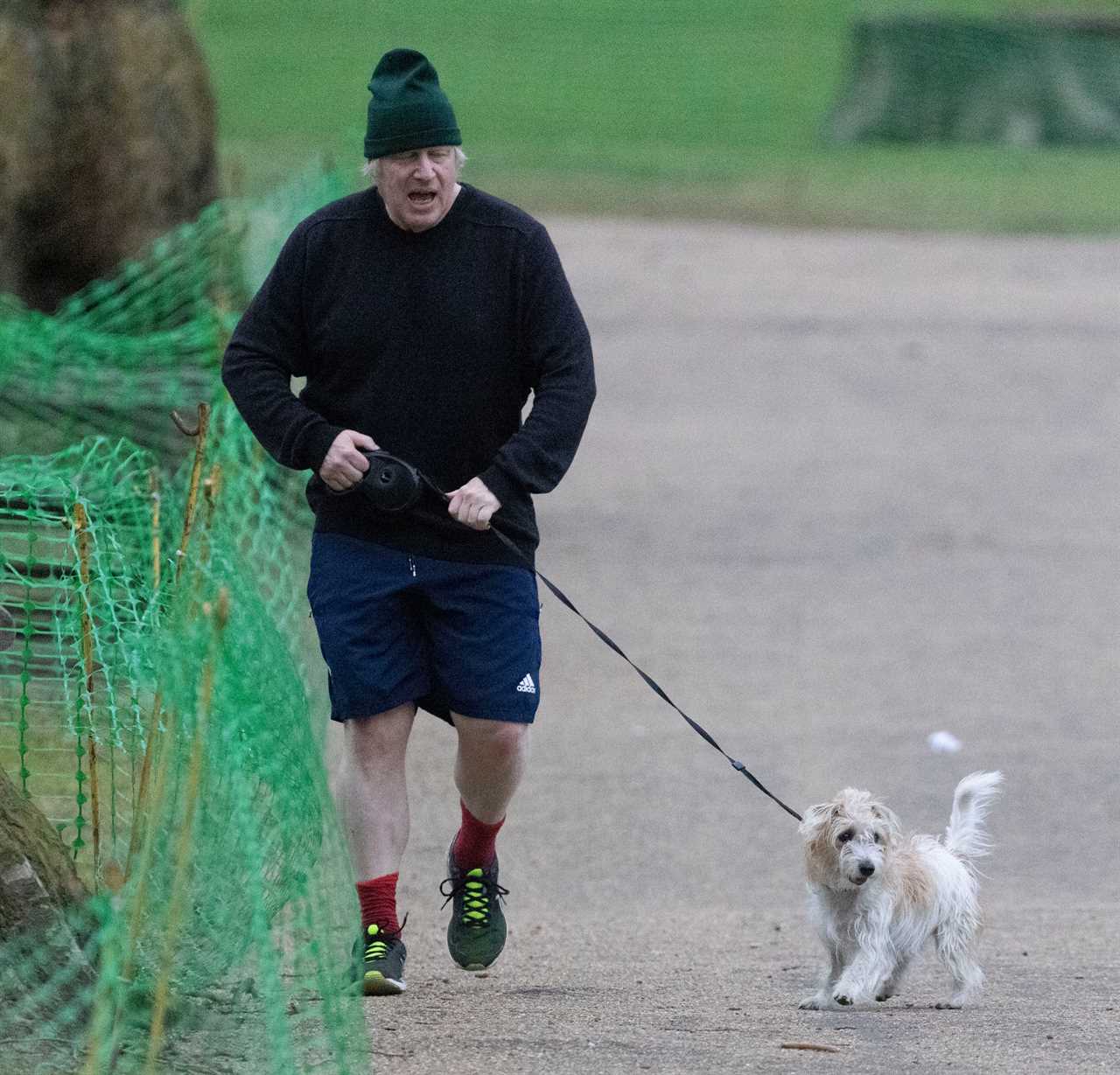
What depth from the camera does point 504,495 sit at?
504 cm

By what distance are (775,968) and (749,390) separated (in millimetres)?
10628

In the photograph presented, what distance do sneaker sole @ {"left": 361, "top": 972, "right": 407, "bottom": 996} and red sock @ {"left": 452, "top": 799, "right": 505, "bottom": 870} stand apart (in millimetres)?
468

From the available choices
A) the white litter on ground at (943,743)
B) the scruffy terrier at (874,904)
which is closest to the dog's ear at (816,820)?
the scruffy terrier at (874,904)

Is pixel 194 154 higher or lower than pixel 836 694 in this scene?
higher

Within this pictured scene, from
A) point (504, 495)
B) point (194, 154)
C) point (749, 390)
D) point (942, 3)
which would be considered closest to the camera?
point (504, 495)

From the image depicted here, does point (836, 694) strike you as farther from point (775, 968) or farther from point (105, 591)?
point (105, 591)

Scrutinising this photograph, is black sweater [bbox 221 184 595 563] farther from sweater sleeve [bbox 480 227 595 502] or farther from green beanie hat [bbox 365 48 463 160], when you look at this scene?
green beanie hat [bbox 365 48 463 160]

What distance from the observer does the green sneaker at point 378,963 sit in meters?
5.13

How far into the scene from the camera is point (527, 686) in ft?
17.3

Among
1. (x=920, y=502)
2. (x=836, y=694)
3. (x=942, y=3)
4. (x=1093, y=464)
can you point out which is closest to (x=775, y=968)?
(x=836, y=694)

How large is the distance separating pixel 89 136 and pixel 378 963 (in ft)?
20.8

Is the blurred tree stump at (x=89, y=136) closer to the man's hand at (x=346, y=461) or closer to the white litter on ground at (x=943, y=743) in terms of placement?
the white litter on ground at (x=943, y=743)

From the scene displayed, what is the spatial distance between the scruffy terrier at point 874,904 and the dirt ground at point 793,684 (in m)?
0.11

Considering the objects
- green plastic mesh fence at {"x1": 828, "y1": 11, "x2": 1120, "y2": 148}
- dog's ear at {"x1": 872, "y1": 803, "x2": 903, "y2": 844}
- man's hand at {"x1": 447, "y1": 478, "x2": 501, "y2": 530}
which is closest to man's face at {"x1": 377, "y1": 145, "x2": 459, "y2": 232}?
man's hand at {"x1": 447, "y1": 478, "x2": 501, "y2": 530}
